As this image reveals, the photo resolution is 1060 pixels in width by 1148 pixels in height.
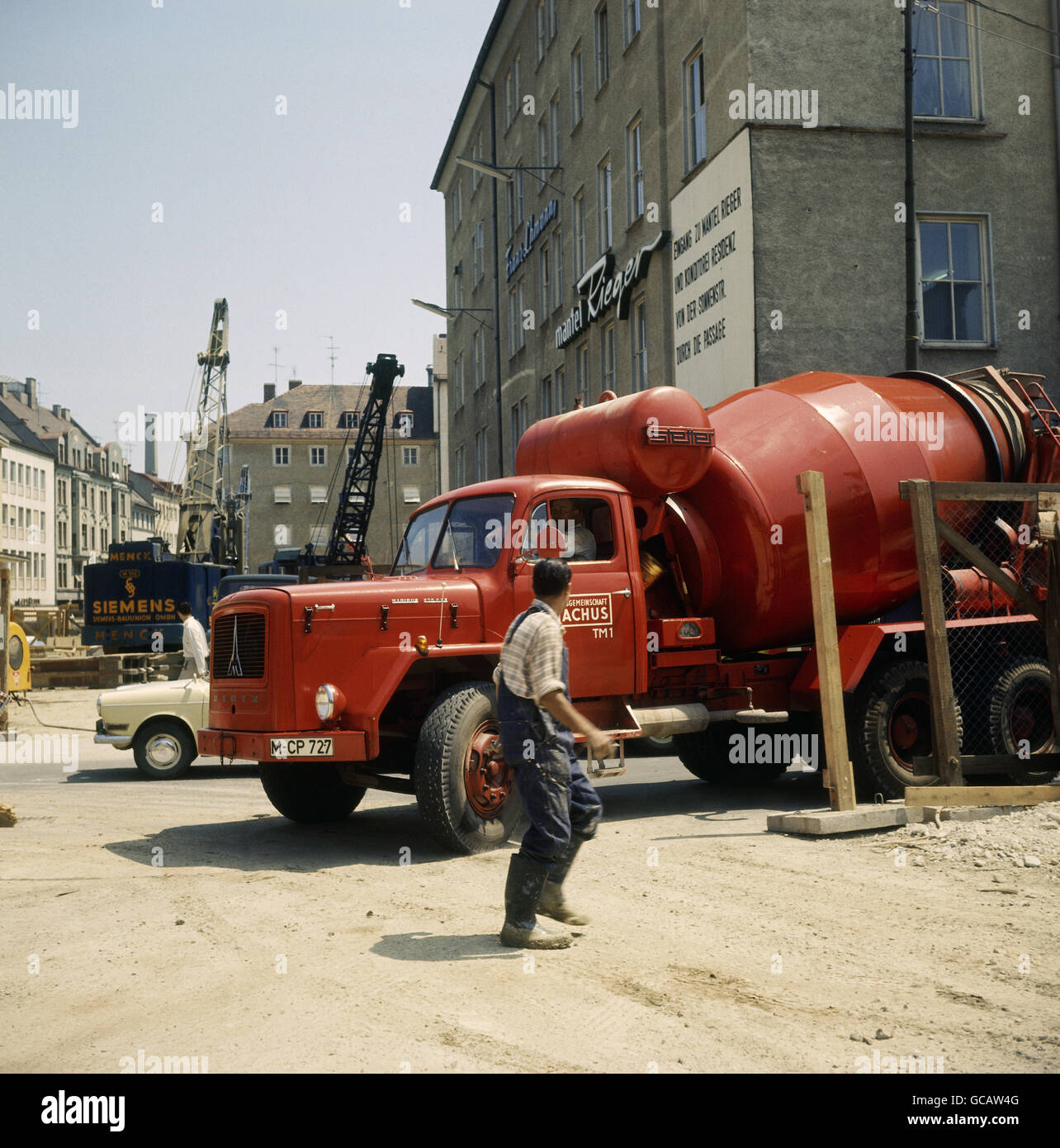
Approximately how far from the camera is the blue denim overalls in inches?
221

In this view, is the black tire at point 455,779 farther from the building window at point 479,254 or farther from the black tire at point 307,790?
the building window at point 479,254

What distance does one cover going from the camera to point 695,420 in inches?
388

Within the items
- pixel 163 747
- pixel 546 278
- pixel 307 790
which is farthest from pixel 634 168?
pixel 307 790

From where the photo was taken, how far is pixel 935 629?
9.35 metres

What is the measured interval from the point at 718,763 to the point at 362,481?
3414 centimetres

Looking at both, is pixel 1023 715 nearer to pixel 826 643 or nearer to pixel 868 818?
pixel 826 643

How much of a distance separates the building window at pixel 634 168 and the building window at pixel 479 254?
17523mm

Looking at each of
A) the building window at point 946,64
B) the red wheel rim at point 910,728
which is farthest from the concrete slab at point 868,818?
the building window at point 946,64

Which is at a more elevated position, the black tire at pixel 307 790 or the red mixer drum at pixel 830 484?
the red mixer drum at pixel 830 484

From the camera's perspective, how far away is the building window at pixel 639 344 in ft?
79.0

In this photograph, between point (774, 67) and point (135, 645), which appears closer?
point (774, 67)

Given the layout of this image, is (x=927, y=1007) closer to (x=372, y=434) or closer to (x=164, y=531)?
(x=372, y=434)
